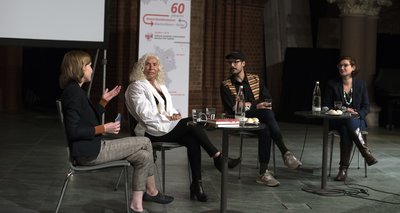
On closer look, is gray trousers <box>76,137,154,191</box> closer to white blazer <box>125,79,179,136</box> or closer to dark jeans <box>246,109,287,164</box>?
white blazer <box>125,79,179,136</box>

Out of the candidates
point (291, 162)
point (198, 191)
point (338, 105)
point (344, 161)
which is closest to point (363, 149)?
point (344, 161)

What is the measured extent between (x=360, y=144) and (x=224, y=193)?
1992mm

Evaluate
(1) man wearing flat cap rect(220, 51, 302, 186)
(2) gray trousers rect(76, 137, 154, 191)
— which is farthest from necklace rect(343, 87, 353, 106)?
(2) gray trousers rect(76, 137, 154, 191)

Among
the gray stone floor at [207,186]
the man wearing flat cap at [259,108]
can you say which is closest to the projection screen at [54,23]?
the gray stone floor at [207,186]

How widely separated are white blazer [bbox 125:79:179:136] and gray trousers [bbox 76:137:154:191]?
0.54 m

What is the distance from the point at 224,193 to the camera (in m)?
4.53

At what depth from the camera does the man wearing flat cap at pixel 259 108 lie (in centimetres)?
578

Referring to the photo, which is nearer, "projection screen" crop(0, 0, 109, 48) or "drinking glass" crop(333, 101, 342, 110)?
"drinking glass" crop(333, 101, 342, 110)

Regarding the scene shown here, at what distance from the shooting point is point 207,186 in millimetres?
5699

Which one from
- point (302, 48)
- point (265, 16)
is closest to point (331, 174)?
point (302, 48)

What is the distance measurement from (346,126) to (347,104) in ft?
0.97

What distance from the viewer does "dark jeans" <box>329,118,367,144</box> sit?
6.03 m

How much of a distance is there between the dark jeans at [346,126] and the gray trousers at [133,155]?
2.25 metres

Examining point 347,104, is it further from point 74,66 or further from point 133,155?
point 74,66
